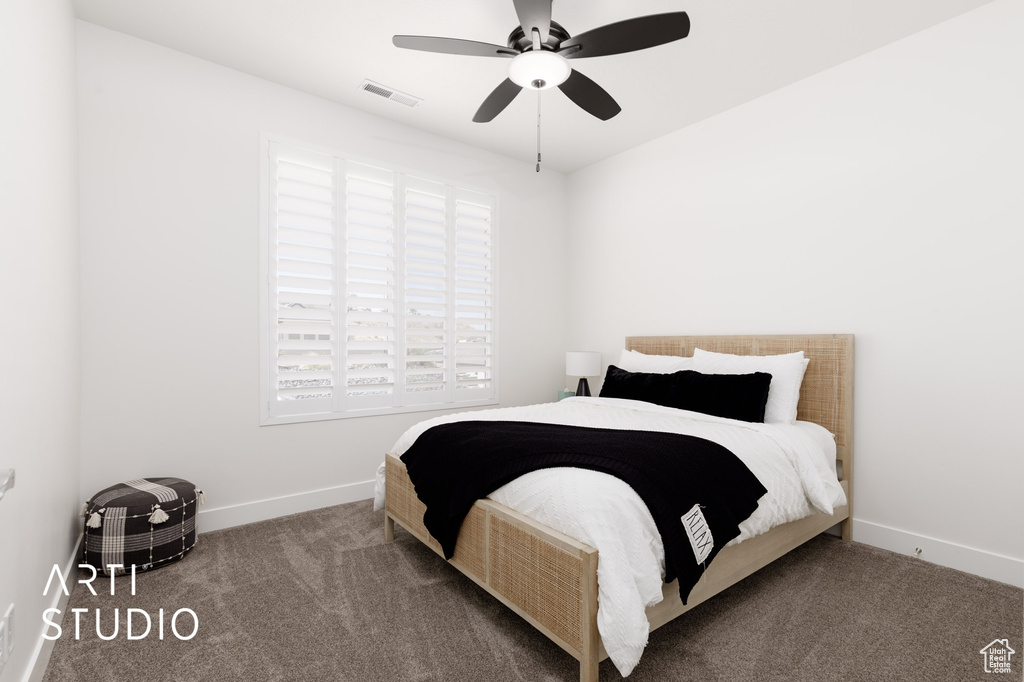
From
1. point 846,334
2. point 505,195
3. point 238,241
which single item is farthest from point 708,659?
point 505,195

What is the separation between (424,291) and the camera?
3730 millimetres

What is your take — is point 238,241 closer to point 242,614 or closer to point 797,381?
point 242,614

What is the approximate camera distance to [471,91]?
316 centimetres

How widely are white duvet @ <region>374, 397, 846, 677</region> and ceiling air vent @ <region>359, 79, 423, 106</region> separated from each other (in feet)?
7.27

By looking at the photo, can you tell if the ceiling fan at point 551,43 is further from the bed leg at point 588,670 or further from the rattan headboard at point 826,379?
the bed leg at point 588,670

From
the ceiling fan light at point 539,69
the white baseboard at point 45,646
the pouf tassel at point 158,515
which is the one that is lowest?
the white baseboard at point 45,646

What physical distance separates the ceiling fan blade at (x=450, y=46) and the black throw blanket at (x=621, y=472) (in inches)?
69.9

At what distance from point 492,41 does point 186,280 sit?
2252 millimetres

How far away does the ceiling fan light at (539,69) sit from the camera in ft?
6.97

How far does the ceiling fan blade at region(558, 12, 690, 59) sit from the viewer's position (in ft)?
6.28

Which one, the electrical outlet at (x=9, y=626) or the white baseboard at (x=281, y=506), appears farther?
the white baseboard at (x=281, y=506)

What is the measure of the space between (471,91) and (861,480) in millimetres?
3409

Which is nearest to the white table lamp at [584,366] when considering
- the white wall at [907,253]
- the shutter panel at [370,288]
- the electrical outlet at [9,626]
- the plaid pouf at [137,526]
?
the white wall at [907,253]

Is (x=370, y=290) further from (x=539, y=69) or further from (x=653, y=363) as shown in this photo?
(x=653, y=363)
